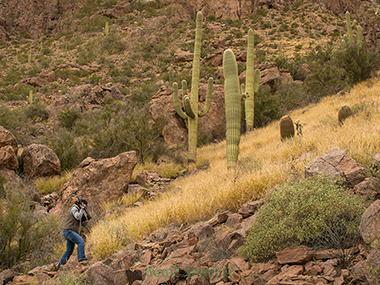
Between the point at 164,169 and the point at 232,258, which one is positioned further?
the point at 164,169

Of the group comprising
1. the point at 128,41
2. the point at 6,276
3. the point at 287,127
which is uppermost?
the point at 128,41

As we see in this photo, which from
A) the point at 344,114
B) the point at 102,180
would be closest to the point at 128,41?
the point at 102,180

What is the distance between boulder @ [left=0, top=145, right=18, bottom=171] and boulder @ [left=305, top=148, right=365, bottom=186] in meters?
10.4

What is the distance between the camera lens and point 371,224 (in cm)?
479

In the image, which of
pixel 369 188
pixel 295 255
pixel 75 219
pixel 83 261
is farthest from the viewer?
pixel 75 219

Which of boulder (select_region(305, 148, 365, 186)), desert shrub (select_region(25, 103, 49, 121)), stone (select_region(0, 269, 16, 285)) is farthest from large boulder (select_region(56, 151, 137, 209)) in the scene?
desert shrub (select_region(25, 103, 49, 121))

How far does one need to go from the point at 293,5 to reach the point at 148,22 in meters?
12.7

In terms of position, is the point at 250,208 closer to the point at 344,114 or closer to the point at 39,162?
the point at 344,114

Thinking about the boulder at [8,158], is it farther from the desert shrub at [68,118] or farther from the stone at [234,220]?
the stone at [234,220]

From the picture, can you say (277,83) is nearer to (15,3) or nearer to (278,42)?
(278,42)

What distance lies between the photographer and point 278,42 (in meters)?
37.7

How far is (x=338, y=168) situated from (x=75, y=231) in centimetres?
485

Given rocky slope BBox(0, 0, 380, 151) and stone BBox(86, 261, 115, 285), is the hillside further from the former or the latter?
rocky slope BBox(0, 0, 380, 151)

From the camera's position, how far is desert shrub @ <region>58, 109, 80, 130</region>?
24297 millimetres
